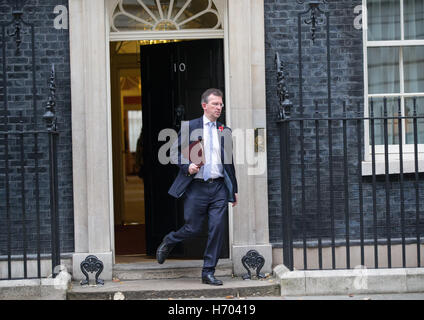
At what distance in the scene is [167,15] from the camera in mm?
8320

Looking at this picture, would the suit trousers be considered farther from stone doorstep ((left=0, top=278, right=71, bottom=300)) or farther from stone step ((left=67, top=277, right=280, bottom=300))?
stone doorstep ((left=0, top=278, right=71, bottom=300))

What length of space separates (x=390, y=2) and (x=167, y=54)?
2.71 m

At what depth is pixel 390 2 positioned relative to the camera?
840 centimetres

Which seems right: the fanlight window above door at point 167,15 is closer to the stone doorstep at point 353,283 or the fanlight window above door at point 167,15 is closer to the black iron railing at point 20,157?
the black iron railing at point 20,157

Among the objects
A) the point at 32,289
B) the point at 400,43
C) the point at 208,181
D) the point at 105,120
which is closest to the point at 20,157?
the point at 105,120

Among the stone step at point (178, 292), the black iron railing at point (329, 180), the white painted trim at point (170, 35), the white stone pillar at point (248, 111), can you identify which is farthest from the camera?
the white painted trim at point (170, 35)

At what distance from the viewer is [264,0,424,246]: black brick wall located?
7938 mm

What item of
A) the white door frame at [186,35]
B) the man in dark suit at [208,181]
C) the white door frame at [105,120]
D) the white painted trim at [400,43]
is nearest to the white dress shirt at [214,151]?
the man in dark suit at [208,181]

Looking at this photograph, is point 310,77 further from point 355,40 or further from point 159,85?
point 159,85

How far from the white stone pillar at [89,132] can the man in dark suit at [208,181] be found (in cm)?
95

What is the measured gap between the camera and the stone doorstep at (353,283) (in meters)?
7.03

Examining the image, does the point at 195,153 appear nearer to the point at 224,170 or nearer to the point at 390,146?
the point at 224,170

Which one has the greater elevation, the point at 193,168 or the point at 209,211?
the point at 193,168

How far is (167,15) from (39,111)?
1871 mm
